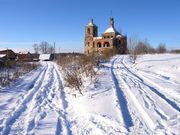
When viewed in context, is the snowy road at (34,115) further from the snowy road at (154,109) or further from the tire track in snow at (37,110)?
the snowy road at (154,109)

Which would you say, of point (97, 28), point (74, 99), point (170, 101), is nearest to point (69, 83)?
point (74, 99)

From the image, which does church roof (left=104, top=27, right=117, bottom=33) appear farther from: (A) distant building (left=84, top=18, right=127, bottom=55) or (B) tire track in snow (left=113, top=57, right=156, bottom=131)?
(B) tire track in snow (left=113, top=57, right=156, bottom=131)

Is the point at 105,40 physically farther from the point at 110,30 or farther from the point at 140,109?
the point at 140,109

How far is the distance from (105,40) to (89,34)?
415 inches

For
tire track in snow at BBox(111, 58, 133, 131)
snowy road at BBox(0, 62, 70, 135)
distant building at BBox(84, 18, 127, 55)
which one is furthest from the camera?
distant building at BBox(84, 18, 127, 55)

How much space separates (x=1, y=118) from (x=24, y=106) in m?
1.98

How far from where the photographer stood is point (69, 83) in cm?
1420

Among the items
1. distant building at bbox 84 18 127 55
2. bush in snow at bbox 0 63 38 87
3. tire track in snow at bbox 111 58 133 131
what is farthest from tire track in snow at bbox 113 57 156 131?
distant building at bbox 84 18 127 55

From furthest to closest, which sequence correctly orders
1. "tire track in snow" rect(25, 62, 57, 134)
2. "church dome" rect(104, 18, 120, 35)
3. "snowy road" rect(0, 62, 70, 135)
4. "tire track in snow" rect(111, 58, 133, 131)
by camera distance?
"church dome" rect(104, 18, 120, 35) → "tire track in snow" rect(25, 62, 57, 134) → "tire track in snow" rect(111, 58, 133, 131) → "snowy road" rect(0, 62, 70, 135)

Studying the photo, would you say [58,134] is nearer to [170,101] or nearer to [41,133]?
[41,133]

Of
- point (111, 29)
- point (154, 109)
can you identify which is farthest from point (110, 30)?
point (154, 109)

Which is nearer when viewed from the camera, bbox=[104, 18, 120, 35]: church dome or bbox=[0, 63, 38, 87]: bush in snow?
bbox=[0, 63, 38, 87]: bush in snow

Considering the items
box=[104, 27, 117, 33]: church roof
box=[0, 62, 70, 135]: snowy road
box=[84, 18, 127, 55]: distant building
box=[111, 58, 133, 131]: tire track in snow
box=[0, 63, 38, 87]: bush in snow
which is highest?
box=[104, 27, 117, 33]: church roof

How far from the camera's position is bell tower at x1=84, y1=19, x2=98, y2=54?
318 feet
